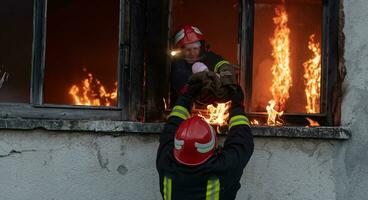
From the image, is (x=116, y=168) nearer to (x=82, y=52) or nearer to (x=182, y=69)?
(x=182, y=69)

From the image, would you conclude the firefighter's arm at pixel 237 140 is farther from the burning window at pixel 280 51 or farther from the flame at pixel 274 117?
the flame at pixel 274 117

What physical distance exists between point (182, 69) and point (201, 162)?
1269 mm

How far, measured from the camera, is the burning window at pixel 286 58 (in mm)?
4719

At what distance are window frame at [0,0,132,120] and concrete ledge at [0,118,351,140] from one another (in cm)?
20

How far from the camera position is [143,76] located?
4.48m

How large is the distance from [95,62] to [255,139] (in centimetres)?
301

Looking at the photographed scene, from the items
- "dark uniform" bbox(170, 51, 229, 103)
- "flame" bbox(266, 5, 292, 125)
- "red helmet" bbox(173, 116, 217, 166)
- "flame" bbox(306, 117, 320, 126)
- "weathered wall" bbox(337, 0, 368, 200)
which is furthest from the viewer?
"flame" bbox(266, 5, 292, 125)

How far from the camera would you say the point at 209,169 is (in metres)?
3.39

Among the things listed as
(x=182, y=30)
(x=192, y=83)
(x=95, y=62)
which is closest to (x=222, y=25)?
(x=182, y=30)

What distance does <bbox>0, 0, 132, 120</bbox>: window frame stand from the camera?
4402mm

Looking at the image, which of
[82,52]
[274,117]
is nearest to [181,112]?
[274,117]

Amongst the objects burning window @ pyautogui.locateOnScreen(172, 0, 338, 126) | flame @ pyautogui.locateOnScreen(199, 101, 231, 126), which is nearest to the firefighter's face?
burning window @ pyautogui.locateOnScreen(172, 0, 338, 126)

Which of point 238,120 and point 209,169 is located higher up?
point 238,120

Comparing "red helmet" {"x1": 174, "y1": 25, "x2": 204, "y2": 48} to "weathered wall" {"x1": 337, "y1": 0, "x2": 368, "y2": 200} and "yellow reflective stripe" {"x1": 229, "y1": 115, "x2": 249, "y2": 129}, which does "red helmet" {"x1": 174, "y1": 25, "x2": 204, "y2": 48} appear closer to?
"yellow reflective stripe" {"x1": 229, "y1": 115, "x2": 249, "y2": 129}
